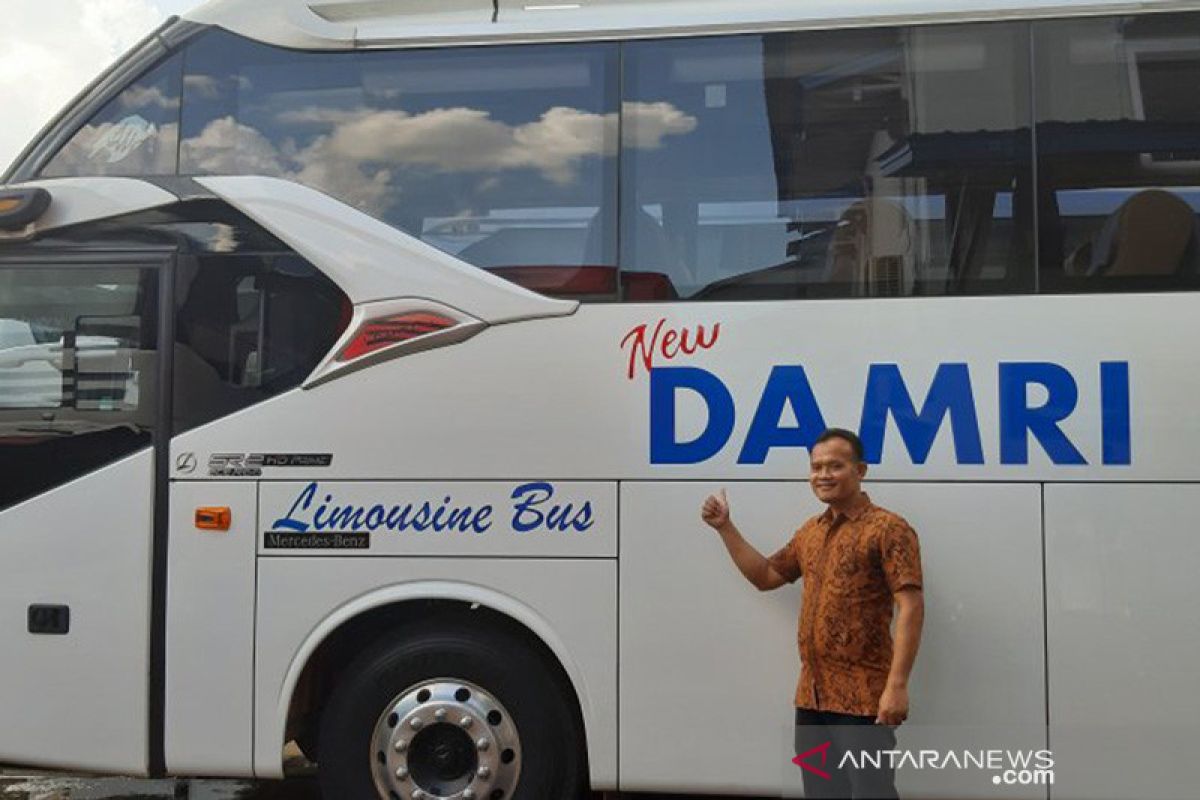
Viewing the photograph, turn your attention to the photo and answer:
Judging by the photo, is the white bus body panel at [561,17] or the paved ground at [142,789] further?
the paved ground at [142,789]

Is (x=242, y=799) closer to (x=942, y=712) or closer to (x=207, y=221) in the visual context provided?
(x=207, y=221)

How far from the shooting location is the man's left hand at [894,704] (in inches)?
156

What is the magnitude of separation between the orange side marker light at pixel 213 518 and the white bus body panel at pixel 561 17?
2049 mm

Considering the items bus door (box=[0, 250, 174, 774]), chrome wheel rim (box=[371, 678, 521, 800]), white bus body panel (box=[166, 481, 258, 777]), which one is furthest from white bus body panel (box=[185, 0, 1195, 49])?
chrome wheel rim (box=[371, 678, 521, 800])

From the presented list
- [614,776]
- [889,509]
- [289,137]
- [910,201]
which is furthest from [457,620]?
[910,201]

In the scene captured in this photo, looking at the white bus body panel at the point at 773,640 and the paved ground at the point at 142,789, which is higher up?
the white bus body panel at the point at 773,640

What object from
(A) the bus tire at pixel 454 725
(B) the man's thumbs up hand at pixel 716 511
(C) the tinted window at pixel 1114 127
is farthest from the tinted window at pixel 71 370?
(C) the tinted window at pixel 1114 127

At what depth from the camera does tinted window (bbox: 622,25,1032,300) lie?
4.72 m

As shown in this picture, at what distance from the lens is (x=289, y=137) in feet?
16.6

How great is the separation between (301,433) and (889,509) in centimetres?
245

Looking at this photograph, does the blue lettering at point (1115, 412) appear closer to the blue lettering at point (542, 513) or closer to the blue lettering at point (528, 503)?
the blue lettering at point (542, 513)

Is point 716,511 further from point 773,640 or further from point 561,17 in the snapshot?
point 561,17

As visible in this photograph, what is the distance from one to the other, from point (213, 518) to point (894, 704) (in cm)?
287

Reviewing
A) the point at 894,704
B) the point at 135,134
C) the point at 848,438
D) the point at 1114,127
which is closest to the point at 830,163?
the point at 1114,127
